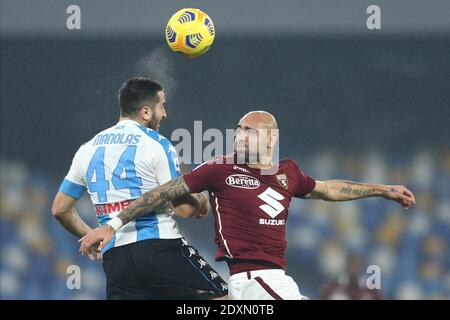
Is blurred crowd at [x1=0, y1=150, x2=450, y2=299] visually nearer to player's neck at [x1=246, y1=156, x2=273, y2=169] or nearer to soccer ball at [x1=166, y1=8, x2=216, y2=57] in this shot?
soccer ball at [x1=166, y1=8, x2=216, y2=57]

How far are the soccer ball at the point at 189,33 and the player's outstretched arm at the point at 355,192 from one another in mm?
1340

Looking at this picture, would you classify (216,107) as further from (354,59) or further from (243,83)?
(354,59)

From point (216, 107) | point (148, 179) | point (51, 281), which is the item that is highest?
point (216, 107)

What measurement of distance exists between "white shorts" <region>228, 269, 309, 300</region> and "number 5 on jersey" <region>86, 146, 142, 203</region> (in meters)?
0.71

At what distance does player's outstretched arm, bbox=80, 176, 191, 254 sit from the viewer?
438 cm

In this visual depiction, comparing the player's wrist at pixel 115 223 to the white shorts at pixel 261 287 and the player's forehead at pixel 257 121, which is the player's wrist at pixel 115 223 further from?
the player's forehead at pixel 257 121

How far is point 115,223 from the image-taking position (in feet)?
14.7

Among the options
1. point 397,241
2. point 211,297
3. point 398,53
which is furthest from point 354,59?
point 211,297

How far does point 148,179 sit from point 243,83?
3.21 metres

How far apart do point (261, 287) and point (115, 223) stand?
2.64ft

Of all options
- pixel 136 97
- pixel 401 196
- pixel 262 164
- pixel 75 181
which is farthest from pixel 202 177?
pixel 401 196

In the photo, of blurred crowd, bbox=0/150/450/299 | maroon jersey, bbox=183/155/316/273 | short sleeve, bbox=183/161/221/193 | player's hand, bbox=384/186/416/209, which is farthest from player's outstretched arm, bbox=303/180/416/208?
blurred crowd, bbox=0/150/450/299

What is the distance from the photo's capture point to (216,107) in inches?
308

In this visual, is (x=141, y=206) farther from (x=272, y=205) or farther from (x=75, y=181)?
(x=272, y=205)
